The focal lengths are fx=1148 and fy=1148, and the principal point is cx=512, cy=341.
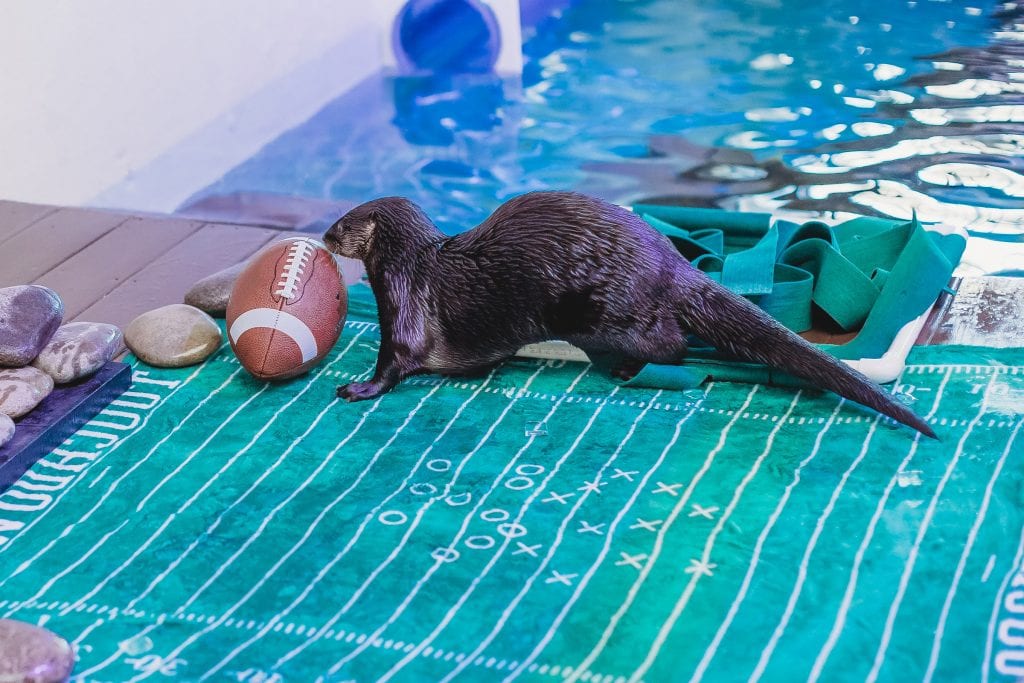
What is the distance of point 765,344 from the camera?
300 centimetres

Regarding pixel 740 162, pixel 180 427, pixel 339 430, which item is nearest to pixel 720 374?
pixel 339 430

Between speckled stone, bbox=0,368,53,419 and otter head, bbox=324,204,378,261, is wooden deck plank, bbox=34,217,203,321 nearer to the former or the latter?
speckled stone, bbox=0,368,53,419

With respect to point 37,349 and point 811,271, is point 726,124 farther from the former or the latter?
point 37,349

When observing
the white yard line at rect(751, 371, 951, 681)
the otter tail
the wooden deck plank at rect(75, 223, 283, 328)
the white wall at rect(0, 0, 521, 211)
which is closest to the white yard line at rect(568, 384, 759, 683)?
the otter tail

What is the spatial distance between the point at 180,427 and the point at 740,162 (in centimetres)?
333

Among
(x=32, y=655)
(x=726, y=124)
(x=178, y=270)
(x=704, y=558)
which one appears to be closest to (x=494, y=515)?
(x=704, y=558)

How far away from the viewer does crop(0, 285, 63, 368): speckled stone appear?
317 centimetres

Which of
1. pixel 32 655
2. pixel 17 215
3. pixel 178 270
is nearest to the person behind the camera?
pixel 32 655

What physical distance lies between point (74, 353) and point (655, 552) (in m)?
1.80

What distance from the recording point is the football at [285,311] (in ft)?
10.6

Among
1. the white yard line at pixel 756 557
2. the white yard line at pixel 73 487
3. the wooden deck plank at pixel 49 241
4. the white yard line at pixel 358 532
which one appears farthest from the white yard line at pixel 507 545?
the wooden deck plank at pixel 49 241

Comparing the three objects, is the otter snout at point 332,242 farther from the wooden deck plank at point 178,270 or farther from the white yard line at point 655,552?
the white yard line at point 655,552

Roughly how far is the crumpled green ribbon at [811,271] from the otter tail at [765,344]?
14 centimetres

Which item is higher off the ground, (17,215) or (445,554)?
(17,215)
